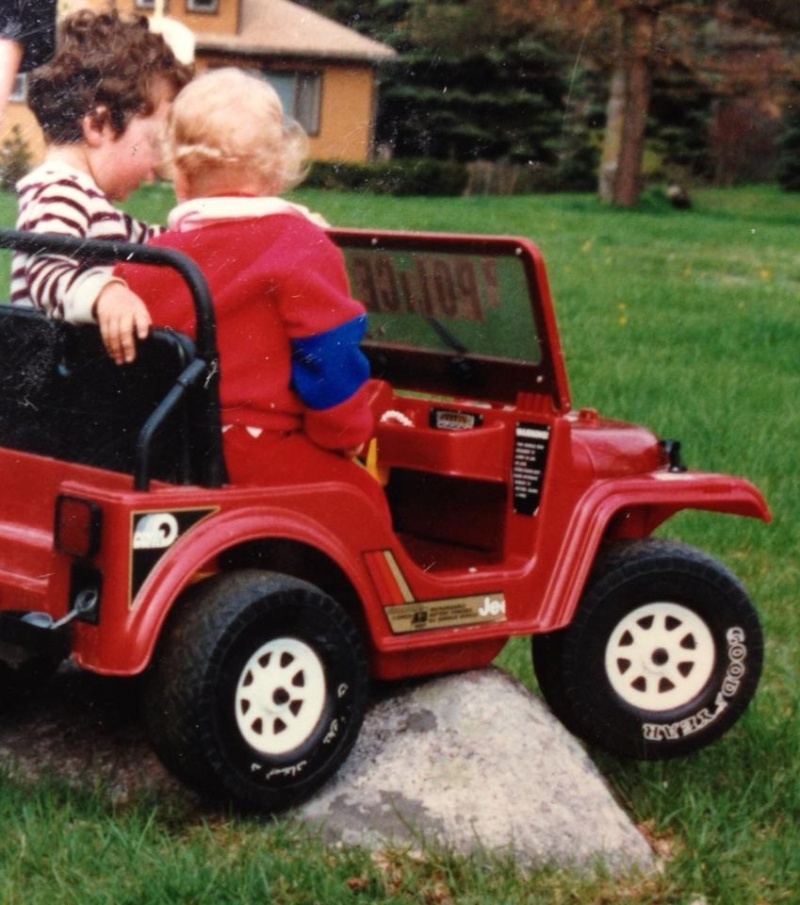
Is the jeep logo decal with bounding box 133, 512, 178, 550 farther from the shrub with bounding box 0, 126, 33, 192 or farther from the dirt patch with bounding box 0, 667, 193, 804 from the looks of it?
the shrub with bounding box 0, 126, 33, 192

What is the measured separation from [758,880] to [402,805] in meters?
0.72

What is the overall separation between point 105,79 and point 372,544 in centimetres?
123

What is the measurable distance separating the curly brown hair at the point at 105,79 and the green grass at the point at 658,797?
1474 mm

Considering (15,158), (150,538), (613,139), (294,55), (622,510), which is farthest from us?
(613,139)

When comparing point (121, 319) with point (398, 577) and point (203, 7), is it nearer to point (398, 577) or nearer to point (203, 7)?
point (398, 577)

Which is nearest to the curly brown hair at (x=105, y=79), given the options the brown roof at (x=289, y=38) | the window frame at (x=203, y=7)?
the brown roof at (x=289, y=38)

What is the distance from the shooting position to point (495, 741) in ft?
12.0

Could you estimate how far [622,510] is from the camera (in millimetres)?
4039

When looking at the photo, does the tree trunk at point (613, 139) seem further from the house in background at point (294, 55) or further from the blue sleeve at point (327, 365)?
the blue sleeve at point (327, 365)

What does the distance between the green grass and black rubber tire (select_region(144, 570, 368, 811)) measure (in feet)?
0.42

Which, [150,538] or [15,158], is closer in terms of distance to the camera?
[150,538]

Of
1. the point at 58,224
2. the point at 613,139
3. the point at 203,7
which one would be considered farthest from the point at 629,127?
the point at 58,224

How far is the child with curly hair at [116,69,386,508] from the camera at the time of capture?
11.1ft

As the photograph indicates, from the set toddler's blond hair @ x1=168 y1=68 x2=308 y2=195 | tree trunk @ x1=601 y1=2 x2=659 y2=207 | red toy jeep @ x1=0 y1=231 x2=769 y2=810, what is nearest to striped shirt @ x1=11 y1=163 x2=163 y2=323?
red toy jeep @ x1=0 y1=231 x2=769 y2=810
